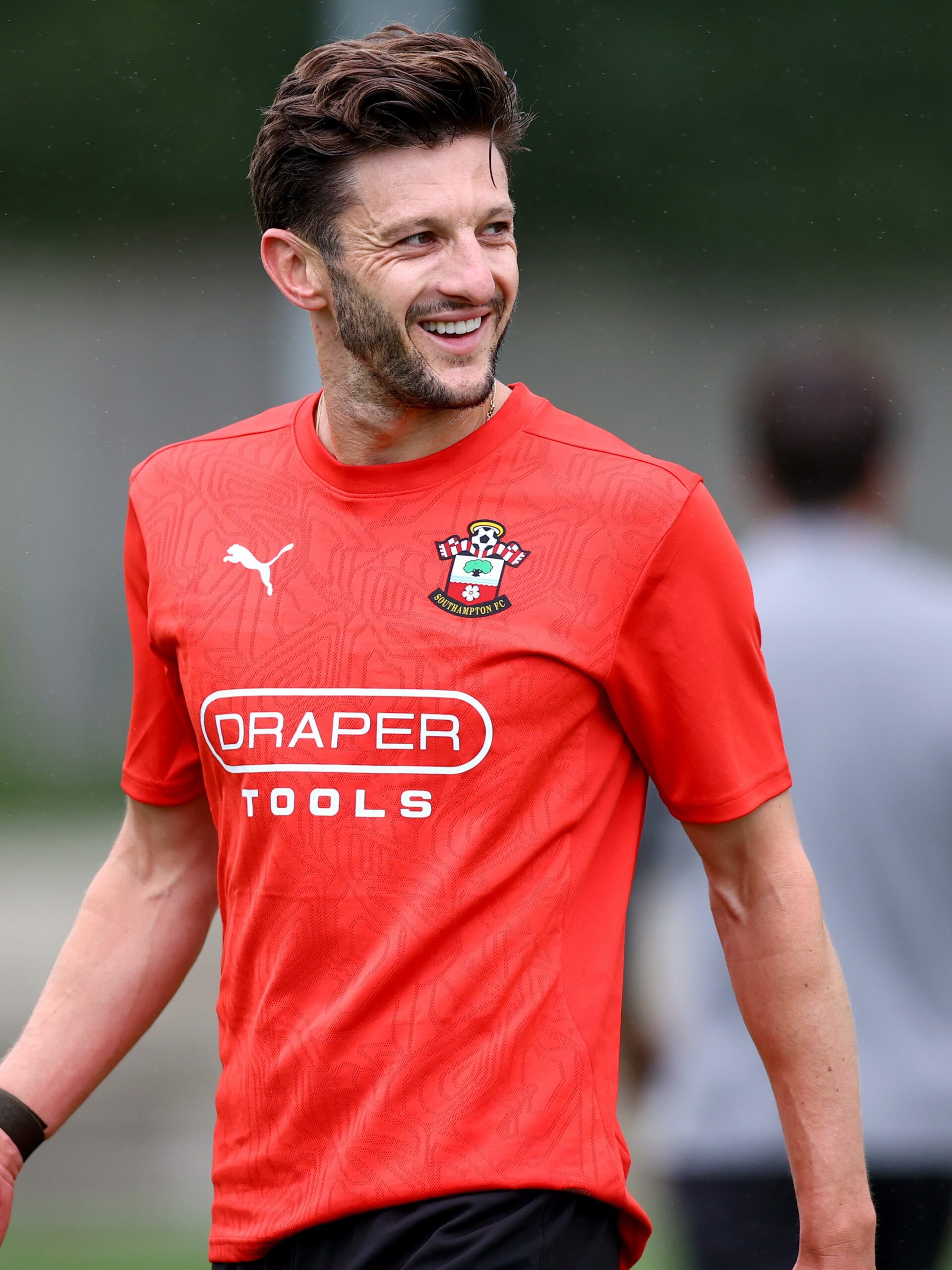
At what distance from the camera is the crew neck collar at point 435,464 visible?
5.97ft

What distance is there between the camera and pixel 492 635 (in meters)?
1.72

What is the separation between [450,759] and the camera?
1.71 meters

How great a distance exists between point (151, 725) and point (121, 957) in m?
0.27

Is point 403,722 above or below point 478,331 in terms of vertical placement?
below

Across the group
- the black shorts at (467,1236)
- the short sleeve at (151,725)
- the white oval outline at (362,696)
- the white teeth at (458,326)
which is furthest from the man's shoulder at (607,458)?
the black shorts at (467,1236)

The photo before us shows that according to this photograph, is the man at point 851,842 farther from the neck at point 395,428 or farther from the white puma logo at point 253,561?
the white puma logo at point 253,561

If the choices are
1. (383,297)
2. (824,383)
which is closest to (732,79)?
(824,383)

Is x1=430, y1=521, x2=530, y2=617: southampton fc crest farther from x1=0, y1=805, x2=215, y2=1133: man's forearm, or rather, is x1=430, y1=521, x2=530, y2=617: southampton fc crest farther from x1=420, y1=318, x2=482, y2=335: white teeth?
x1=0, y1=805, x2=215, y2=1133: man's forearm

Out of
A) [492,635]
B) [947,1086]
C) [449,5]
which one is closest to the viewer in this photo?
[492,635]

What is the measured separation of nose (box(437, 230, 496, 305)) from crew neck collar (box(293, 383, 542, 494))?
128 millimetres

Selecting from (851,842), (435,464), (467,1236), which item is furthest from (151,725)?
(851,842)

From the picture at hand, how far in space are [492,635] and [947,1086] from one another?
3.92 ft

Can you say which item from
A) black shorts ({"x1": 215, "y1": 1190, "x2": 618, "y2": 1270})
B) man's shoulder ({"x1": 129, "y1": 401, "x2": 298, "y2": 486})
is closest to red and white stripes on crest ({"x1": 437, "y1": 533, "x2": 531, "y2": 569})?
man's shoulder ({"x1": 129, "y1": 401, "x2": 298, "y2": 486})

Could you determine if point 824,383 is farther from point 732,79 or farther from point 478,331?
point 732,79
